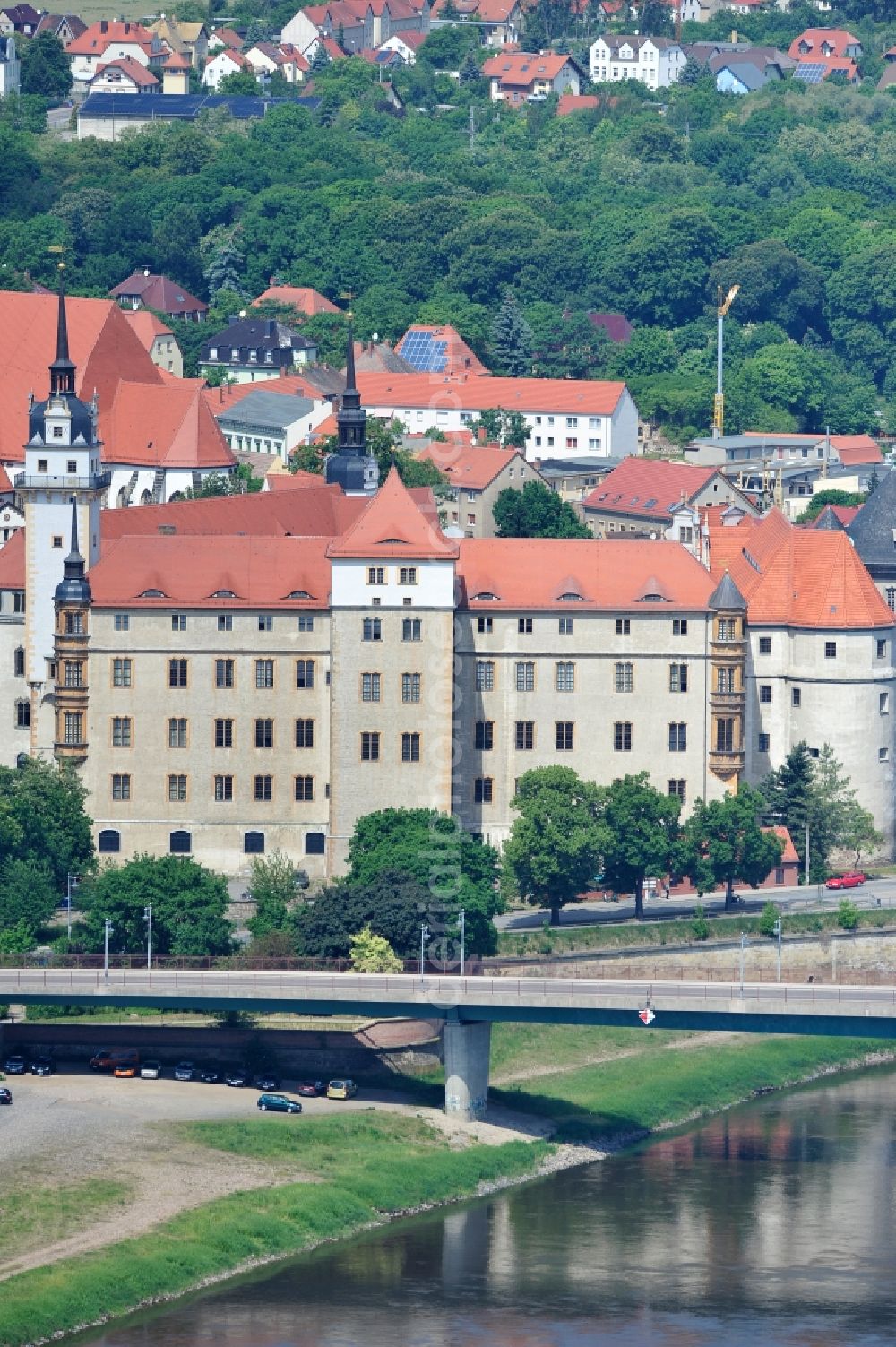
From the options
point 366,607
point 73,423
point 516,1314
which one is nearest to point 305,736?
point 366,607

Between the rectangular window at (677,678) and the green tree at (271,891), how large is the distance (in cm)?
1663

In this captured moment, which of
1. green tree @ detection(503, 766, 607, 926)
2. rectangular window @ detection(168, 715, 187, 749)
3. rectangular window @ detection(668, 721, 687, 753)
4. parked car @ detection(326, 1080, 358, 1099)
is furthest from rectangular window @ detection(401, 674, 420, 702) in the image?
parked car @ detection(326, 1080, 358, 1099)

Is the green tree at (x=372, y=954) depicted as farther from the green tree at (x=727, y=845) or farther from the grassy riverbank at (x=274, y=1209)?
the green tree at (x=727, y=845)

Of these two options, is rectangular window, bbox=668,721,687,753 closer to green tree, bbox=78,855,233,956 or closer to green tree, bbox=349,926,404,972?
green tree, bbox=78,855,233,956

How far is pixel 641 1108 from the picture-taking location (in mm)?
159625

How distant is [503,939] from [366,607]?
1522 cm

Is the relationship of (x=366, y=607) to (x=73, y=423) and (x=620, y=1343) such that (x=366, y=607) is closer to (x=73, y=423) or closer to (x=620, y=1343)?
(x=73, y=423)

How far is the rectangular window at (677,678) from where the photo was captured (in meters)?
179

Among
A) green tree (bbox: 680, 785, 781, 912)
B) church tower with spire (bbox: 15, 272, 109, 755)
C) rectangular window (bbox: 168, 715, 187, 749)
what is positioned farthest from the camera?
church tower with spire (bbox: 15, 272, 109, 755)

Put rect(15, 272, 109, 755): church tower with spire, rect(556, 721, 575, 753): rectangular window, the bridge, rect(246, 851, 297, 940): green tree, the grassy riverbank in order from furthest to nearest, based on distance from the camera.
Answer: rect(15, 272, 109, 755): church tower with spire → rect(556, 721, 575, 753): rectangular window → rect(246, 851, 297, 940): green tree → the bridge → the grassy riverbank

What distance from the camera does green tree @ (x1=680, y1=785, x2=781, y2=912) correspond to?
6870 inches

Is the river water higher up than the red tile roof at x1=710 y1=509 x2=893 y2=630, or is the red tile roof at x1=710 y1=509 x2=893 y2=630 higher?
the red tile roof at x1=710 y1=509 x2=893 y2=630

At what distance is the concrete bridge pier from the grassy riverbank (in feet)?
6.58

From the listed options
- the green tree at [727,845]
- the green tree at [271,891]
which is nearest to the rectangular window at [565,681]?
the green tree at [727,845]
